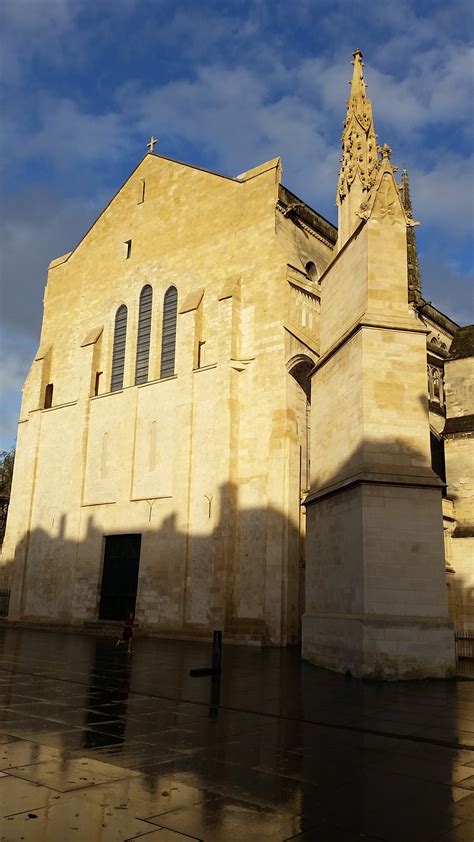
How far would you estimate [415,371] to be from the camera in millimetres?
14430

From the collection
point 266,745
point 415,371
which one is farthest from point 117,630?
point 266,745

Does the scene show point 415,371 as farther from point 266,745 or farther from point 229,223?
point 229,223

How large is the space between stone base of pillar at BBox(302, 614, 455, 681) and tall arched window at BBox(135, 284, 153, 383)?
Result: 18.0 meters

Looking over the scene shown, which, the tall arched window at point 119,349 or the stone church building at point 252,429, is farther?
the tall arched window at point 119,349

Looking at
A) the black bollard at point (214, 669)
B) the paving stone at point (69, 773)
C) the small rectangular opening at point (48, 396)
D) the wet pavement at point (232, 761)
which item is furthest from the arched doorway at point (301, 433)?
the paving stone at point (69, 773)

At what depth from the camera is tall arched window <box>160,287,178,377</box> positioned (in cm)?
2786

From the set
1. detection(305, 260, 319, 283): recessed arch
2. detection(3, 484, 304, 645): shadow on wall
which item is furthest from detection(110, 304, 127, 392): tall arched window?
detection(305, 260, 319, 283): recessed arch

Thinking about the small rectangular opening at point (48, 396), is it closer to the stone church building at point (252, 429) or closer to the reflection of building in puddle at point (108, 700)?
the stone church building at point (252, 429)

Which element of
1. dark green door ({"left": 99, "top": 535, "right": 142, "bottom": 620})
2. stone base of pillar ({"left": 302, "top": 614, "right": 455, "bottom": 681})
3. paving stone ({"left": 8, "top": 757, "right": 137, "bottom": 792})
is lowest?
paving stone ({"left": 8, "top": 757, "right": 137, "bottom": 792})

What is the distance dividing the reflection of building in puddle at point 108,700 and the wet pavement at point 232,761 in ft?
0.12

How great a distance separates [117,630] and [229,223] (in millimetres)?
16614

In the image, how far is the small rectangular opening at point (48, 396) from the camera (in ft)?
107

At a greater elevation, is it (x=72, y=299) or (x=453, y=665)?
(x=72, y=299)

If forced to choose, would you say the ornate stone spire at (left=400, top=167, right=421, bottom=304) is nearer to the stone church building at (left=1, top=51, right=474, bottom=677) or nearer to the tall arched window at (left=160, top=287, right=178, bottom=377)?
the stone church building at (left=1, top=51, right=474, bottom=677)
